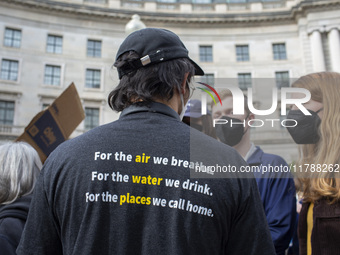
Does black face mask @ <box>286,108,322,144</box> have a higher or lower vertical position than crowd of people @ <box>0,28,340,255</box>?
higher

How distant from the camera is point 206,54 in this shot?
32.2 m

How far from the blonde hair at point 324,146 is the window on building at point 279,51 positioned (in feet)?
101

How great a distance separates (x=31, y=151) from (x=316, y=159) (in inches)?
89.6

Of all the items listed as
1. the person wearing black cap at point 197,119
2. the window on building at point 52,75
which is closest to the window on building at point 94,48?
the window on building at point 52,75

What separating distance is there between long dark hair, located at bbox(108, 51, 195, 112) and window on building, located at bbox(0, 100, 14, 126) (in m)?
28.1

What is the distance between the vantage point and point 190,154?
1618 mm

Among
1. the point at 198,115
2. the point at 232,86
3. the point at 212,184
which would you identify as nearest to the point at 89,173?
the point at 212,184

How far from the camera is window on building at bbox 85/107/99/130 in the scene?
94.6 feet

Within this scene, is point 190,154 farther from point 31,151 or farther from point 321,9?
point 321,9

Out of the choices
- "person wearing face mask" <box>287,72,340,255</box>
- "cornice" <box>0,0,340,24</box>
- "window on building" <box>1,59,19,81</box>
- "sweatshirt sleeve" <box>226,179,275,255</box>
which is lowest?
"sweatshirt sleeve" <box>226,179,275,255</box>

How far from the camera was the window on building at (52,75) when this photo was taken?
2870 cm

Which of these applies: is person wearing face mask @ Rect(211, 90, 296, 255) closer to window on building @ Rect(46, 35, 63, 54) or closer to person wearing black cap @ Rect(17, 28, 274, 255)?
person wearing black cap @ Rect(17, 28, 274, 255)

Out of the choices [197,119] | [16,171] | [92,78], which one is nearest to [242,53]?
[92,78]

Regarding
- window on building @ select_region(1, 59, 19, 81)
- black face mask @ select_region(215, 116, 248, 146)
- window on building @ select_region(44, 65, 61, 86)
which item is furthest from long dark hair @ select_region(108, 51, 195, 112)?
window on building @ select_region(1, 59, 19, 81)
